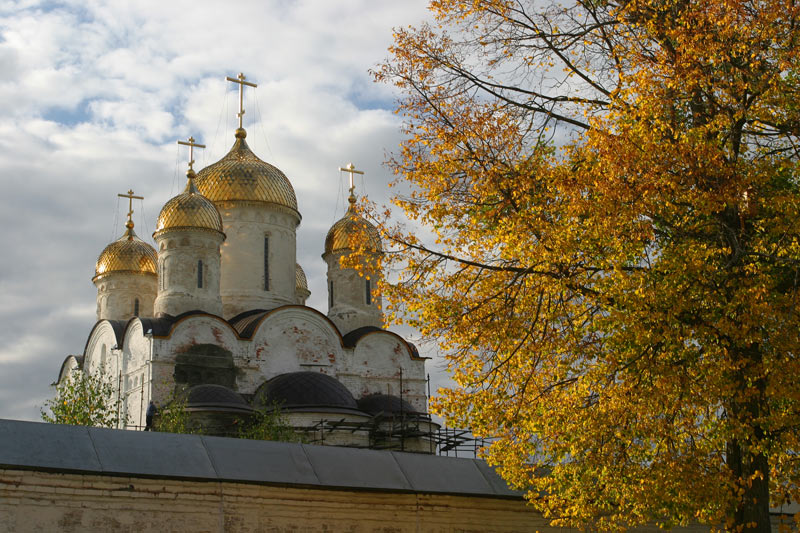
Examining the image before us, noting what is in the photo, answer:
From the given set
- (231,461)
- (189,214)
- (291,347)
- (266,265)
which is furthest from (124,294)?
(231,461)

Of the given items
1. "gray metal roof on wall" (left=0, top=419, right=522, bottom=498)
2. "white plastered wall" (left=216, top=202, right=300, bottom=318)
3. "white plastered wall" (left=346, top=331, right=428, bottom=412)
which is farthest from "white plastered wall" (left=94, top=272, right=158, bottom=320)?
"gray metal roof on wall" (left=0, top=419, right=522, bottom=498)

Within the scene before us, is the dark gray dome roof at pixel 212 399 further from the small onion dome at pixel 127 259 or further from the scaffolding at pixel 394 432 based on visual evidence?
the small onion dome at pixel 127 259

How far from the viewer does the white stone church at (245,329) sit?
21.4 meters

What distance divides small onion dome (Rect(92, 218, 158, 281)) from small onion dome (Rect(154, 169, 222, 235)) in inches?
188

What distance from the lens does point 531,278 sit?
9508 millimetres

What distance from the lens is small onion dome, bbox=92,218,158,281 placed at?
2877 cm

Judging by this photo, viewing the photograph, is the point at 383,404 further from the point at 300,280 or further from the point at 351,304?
the point at 300,280

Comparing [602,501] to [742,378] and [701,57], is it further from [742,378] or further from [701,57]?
[701,57]

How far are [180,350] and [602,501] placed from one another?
1422 centimetres

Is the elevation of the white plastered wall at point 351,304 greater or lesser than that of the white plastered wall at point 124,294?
lesser

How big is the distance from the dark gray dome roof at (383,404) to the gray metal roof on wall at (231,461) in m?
11.0

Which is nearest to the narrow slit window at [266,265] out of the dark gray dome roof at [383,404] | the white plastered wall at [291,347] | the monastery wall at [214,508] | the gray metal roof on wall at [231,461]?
the white plastered wall at [291,347]

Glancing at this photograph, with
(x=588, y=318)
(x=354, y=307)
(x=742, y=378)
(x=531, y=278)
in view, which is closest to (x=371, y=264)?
(x=531, y=278)

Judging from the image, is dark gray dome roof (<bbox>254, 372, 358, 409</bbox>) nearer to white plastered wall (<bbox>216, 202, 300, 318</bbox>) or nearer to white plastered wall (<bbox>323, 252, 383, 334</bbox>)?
white plastered wall (<bbox>216, 202, 300, 318</bbox>)
